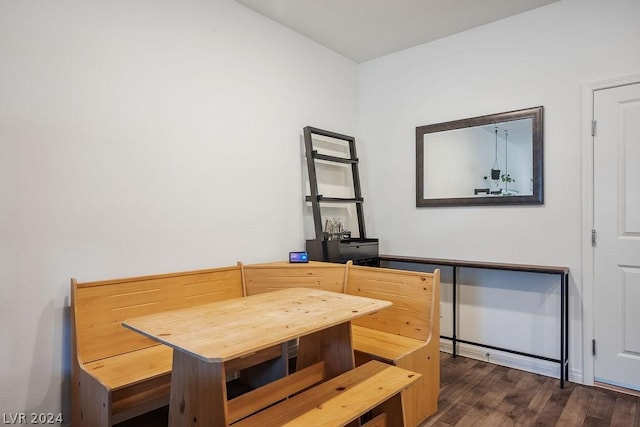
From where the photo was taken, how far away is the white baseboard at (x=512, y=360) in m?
2.74

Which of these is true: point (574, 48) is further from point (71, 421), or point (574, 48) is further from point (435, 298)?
point (71, 421)

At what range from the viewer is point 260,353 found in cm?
244

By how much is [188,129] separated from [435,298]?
6.16 ft

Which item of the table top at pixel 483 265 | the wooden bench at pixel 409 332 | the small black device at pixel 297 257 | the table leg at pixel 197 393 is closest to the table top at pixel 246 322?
the table leg at pixel 197 393

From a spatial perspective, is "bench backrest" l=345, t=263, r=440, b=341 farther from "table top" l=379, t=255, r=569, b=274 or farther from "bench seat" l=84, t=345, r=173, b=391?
"bench seat" l=84, t=345, r=173, b=391

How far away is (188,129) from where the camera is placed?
8.21 feet

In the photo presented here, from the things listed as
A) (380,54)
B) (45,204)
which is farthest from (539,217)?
(45,204)

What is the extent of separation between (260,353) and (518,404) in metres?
1.64

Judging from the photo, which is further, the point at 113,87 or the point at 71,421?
the point at 113,87

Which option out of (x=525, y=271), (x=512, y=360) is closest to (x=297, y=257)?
(x=525, y=271)

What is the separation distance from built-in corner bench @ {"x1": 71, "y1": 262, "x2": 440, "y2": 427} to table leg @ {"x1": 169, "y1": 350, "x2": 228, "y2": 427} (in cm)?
17

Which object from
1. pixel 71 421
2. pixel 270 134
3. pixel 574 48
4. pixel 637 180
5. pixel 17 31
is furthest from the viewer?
pixel 270 134

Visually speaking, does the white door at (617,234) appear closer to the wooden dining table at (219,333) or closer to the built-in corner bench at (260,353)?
the built-in corner bench at (260,353)

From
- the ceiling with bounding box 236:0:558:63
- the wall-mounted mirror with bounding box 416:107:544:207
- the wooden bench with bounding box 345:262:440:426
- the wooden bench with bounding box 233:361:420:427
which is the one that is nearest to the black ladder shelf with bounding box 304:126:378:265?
the wooden bench with bounding box 345:262:440:426
